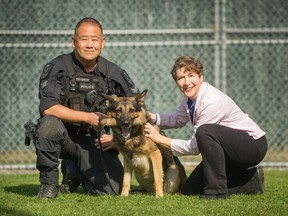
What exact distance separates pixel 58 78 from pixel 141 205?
139 cm

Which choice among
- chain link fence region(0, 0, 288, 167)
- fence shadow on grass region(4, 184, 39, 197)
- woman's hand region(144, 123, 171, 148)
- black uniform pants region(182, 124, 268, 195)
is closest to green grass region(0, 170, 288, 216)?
fence shadow on grass region(4, 184, 39, 197)

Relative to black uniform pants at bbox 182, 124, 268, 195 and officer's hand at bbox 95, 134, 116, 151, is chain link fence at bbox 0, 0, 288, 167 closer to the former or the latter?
officer's hand at bbox 95, 134, 116, 151

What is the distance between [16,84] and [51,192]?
12.1 feet

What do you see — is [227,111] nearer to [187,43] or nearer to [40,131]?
[40,131]

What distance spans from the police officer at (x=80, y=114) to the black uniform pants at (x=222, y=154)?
34.5 inches

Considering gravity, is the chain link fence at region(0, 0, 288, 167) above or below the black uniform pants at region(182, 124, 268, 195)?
above

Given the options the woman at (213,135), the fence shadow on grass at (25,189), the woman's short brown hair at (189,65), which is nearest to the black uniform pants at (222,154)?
the woman at (213,135)

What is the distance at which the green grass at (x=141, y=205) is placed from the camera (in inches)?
193

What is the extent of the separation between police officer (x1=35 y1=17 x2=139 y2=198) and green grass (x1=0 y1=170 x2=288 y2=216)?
25 centimetres

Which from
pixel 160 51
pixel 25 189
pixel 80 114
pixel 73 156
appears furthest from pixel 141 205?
pixel 160 51

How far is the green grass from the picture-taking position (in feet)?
16.1

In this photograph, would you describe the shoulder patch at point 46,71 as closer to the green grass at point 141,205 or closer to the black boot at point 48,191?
the black boot at point 48,191

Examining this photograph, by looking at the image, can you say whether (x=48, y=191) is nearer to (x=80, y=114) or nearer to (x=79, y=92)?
(x=80, y=114)

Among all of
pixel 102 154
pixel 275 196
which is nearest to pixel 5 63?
pixel 102 154
